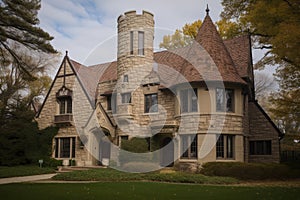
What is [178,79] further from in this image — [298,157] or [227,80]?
[298,157]

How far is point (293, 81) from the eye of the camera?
1694cm

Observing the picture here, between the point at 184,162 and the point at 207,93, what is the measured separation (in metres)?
4.31

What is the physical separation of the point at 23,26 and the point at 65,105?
1378cm

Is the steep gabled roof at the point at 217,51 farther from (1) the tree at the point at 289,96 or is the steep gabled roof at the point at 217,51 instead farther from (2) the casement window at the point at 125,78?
(2) the casement window at the point at 125,78

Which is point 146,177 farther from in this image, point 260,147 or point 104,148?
point 104,148

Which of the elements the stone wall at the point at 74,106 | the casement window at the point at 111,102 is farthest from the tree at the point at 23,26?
the stone wall at the point at 74,106

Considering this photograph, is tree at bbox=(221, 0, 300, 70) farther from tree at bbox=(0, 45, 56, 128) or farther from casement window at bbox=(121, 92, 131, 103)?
tree at bbox=(0, 45, 56, 128)

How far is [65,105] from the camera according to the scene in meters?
26.6

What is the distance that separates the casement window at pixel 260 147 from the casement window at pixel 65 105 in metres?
14.3

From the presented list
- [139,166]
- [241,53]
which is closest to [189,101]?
[139,166]

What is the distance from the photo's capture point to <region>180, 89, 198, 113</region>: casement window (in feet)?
63.4

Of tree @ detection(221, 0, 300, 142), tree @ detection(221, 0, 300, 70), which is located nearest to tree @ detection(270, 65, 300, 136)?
tree @ detection(221, 0, 300, 142)

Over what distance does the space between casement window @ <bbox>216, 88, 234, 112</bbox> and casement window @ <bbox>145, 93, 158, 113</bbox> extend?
4.73 meters

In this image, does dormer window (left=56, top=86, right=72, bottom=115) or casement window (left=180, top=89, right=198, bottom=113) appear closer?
casement window (left=180, top=89, right=198, bottom=113)
